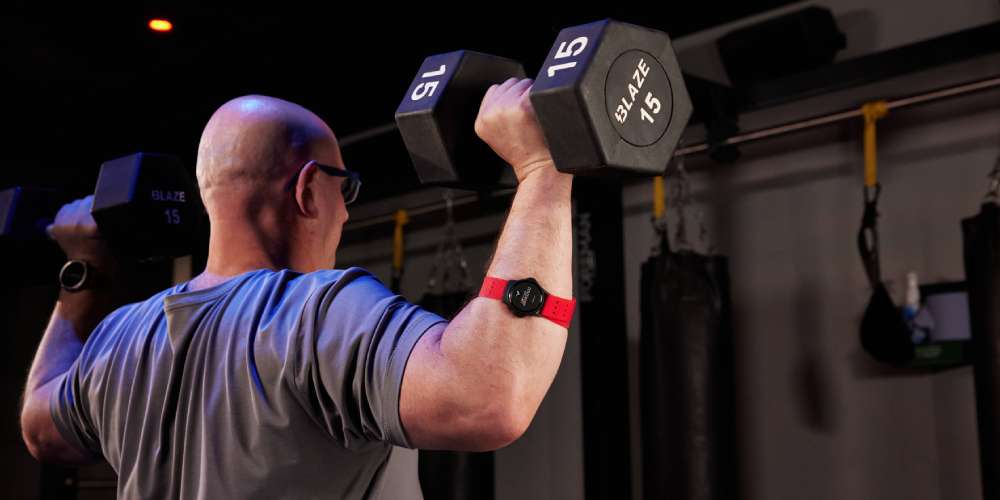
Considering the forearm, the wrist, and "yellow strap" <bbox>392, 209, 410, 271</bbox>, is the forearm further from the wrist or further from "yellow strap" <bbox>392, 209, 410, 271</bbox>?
"yellow strap" <bbox>392, 209, 410, 271</bbox>

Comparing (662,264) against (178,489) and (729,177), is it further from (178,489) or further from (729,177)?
(178,489)

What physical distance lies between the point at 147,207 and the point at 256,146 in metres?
0.48

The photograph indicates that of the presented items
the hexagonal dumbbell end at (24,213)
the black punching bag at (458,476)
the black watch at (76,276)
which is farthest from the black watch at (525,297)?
the black punching bag at (458,476)

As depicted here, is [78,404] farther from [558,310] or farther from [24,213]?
[558,310]

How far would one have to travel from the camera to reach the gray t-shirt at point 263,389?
3.35 feet

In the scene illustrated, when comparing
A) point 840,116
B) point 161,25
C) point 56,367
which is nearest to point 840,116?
point 840,116

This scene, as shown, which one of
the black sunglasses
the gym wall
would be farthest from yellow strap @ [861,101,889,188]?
the black sunglasses

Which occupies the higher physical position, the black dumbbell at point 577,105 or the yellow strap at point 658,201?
the yellow strap at point 658,201

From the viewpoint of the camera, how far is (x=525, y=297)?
3.15ft

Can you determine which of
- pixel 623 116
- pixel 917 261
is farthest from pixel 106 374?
pixel 917 261

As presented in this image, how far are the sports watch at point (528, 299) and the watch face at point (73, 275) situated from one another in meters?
1.10

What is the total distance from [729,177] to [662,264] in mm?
677

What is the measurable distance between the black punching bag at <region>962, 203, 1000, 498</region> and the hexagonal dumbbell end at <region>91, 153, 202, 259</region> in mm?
1888

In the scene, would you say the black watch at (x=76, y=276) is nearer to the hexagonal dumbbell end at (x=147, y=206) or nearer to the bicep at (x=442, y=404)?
the hexagonal dumbbell end at (x=147, y=206)
